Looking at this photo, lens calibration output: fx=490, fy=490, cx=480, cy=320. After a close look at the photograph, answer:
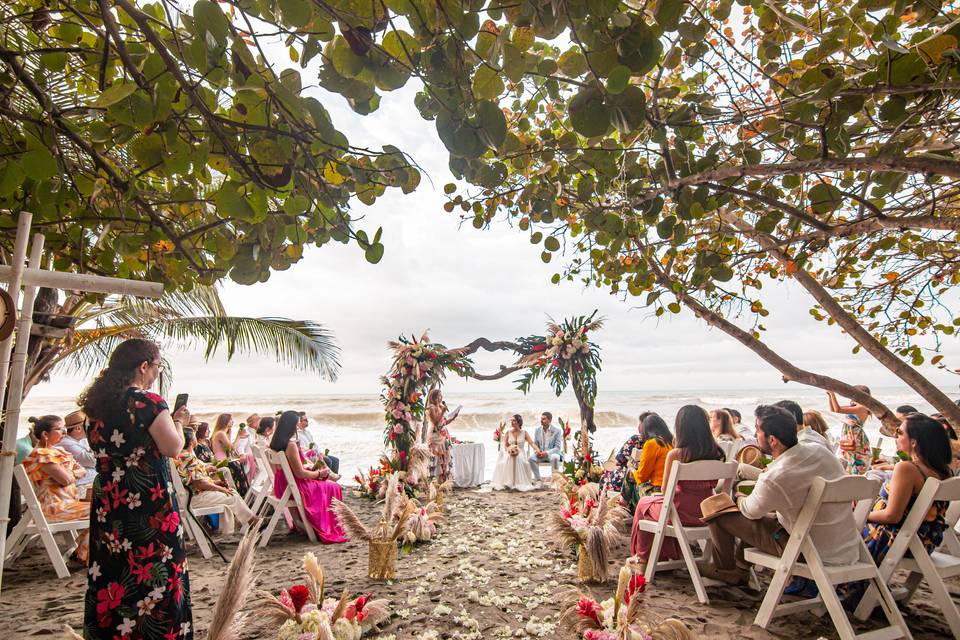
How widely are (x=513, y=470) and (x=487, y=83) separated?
8.88 metres

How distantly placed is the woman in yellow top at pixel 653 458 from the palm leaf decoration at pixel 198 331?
5.12 m

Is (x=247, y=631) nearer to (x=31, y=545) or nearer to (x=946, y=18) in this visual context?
(x=31, y=545)

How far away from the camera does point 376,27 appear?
0.97 m

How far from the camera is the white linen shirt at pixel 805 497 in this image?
3006 mm

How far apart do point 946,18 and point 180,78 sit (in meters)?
2.02

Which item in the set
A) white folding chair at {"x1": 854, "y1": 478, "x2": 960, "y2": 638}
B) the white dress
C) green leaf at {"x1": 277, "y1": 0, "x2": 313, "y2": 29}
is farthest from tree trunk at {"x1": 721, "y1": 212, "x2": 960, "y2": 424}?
the white dress

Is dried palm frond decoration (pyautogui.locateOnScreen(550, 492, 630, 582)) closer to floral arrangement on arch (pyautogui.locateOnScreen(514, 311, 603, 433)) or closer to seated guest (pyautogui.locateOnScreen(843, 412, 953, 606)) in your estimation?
seated guest (pyautogui.locateOnScreen(843, 412, 953, 606))

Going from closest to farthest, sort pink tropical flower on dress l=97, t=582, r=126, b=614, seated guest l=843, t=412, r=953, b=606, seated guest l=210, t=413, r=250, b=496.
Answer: pink tropical flower on dress l=97, t=582, r=126, b=614, seated guest l=843, t=412, r=953, b=606, seated guest l=210, t=413, r=250, b=496

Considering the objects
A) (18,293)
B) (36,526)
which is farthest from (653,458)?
(36,526)

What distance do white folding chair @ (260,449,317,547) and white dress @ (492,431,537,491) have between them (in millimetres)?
4464

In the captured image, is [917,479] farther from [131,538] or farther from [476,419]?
[476,419]

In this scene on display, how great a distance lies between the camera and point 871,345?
12.9 ft

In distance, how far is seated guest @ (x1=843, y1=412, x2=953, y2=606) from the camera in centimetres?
317

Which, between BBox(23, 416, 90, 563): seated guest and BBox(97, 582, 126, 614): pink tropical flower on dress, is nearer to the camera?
BBox(97, 582, 126, 614): pink tropical flower on dress
